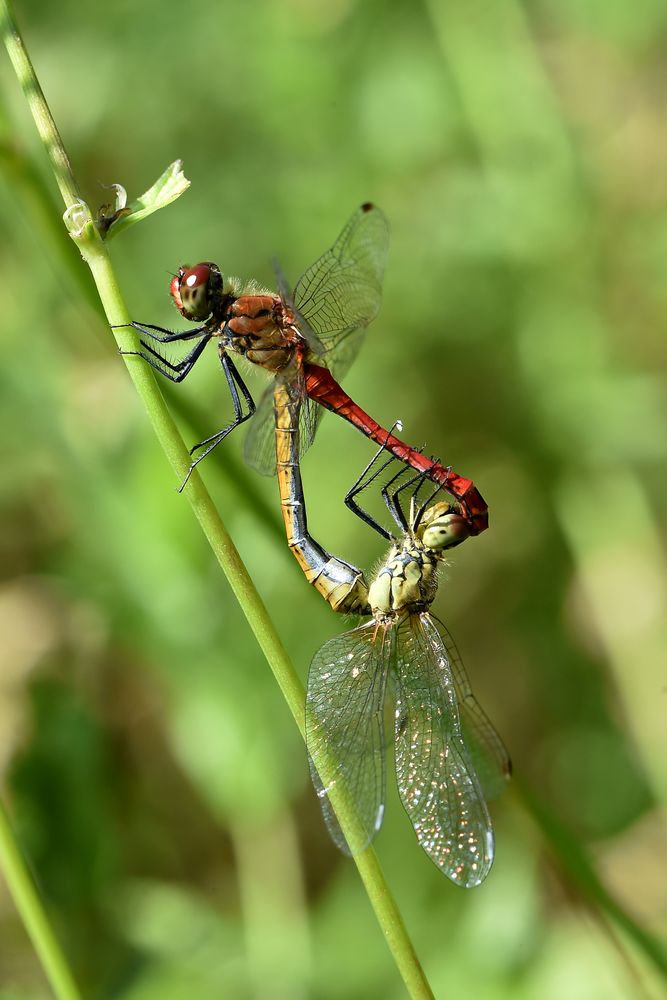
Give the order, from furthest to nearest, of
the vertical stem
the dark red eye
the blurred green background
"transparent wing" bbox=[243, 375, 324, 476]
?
the blurred green background, the dark red eye, "transparent wing" bbox=[243, 375, 324, 476], the vertical stem

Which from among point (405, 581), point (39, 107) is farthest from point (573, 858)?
point (39, 107)

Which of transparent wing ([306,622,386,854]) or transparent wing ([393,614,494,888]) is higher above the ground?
transparent wing ([306,622,386,854])

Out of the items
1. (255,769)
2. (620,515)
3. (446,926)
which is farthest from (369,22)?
(446,926)

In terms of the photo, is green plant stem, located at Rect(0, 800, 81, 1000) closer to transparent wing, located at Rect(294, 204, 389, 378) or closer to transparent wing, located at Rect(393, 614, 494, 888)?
transparent wing, located at Rect(393, 614, 494, 888)

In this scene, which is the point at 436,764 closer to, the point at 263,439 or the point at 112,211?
the point at 263,439

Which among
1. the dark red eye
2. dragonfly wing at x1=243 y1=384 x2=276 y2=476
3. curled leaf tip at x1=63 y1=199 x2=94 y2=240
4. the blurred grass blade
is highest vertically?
the dark red eye

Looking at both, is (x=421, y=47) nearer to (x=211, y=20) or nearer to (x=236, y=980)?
(x=211, y=20)

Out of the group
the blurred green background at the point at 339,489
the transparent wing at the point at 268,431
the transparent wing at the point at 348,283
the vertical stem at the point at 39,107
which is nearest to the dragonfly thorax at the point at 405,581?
the blurred green background at the point at 339,489

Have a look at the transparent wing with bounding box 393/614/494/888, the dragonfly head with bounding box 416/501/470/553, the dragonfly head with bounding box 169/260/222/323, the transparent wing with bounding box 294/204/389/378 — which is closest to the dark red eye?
the dragonfly head with bounding box 169/260/222/323

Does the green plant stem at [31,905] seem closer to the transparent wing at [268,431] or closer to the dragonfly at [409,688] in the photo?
the dragonfly at [409,688]
